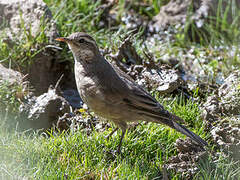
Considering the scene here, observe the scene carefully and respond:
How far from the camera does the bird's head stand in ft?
17.3

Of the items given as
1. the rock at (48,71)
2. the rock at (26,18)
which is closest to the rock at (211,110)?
the rock at (48,71)

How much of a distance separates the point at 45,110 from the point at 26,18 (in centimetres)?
180

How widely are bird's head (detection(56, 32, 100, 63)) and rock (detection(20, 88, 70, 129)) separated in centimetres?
97

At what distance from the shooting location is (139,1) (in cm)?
889

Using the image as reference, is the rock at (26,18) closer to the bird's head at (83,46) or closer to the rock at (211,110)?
the bird's head at (83,46)

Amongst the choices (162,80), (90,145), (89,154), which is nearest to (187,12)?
(162,80)

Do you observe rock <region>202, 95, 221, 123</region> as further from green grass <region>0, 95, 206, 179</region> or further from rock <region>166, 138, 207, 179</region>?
rock <region>166, 138, 207, 179</region>

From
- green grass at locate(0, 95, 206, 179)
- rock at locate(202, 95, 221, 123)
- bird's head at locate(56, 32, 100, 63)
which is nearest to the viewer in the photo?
green grass at locate(0, 95, 206, 179)

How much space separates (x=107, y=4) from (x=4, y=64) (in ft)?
9.78

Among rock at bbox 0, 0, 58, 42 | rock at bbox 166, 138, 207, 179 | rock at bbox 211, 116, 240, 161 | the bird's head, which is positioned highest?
rock at bbox 0, 0, 58, 42

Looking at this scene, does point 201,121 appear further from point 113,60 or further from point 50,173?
point 50,173

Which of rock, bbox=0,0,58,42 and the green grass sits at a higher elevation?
rock, bbox=0,0,58,42

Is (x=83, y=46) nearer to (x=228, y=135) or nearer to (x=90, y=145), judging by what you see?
(x=90, y=145)

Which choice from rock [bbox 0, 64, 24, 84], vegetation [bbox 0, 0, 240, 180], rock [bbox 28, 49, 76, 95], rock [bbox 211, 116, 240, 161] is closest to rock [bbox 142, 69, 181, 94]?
vegetation [bbox 0, 0, 240, 180]
